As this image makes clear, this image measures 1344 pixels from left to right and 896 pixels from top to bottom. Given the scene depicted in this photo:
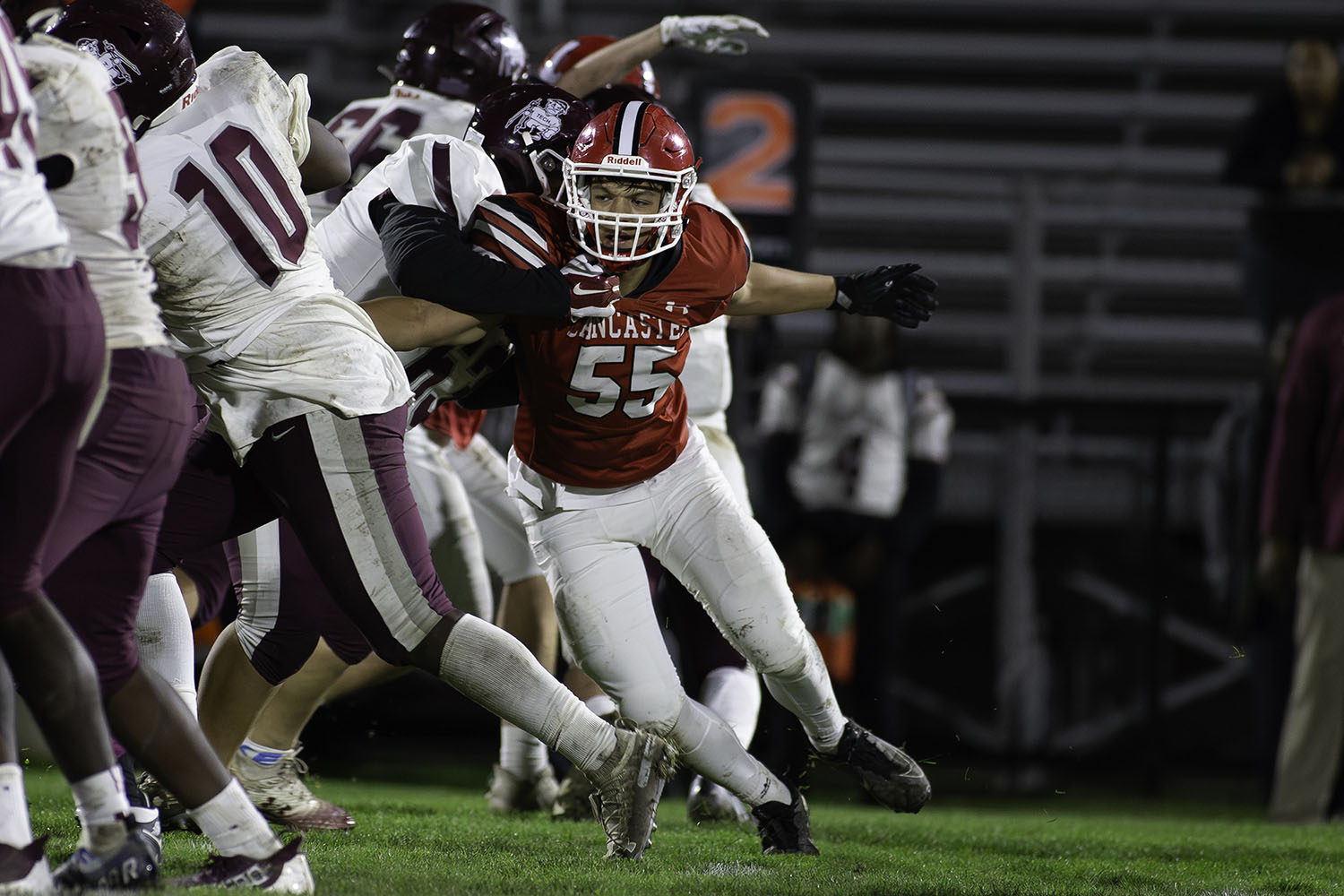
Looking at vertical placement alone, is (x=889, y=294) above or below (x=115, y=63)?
below

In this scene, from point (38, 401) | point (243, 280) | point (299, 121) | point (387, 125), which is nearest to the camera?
point (38, 401)

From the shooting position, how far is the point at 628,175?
314 cm

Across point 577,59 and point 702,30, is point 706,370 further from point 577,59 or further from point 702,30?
point 577,59

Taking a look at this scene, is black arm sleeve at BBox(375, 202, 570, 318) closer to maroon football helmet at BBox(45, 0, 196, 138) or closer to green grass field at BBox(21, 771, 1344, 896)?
maroon football helmet at BBox(45, 0, 196, 138)

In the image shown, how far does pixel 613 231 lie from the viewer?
10.4 ft

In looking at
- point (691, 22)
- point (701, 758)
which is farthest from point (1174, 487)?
point (701, 758)

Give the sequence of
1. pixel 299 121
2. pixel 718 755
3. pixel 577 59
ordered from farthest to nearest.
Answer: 1. pixel 577 59
2. pixel 718 755
3. pixel 299 121

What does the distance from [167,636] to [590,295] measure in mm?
1046

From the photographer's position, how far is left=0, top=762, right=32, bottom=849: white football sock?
235 centimetres

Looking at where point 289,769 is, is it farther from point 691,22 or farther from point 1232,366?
point 1232,366

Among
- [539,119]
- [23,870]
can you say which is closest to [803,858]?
[23,870]

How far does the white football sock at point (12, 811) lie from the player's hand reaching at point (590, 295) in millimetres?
1319

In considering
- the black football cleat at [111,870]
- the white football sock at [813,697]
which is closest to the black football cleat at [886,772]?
the white football sock at [813,697]

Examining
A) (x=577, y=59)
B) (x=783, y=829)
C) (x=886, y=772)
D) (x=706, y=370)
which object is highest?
(x=577, y=59)
